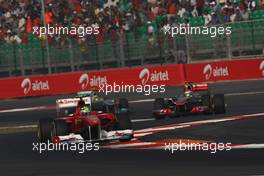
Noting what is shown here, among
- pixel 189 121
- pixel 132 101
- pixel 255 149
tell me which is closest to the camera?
pixel 255 149

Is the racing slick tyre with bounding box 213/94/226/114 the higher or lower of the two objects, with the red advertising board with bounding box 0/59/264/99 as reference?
lower

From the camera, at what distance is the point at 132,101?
27.8 m

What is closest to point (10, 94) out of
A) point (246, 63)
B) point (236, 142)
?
point (246, 63)

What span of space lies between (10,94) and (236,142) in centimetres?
2104

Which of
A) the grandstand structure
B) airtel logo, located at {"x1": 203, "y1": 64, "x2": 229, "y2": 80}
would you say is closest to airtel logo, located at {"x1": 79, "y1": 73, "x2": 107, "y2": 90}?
the grandstand structure

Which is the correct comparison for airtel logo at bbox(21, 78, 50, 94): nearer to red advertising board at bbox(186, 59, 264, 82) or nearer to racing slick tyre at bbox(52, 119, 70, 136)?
red advertising board at bbox(186, 59, 264, 82)

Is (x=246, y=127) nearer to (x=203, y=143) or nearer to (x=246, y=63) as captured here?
(x=203, y=143)

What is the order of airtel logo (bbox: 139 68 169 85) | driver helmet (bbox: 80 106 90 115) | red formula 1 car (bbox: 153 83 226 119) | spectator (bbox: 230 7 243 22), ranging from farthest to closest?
1. airtel logo (bbox: 139 68 169 85)
2. spectator (bbox: 230 7 243 22)
3. red formula 1 car (bbox: 153 83 226 119)
4. driver helmet (bbox: 80 106 90 115)

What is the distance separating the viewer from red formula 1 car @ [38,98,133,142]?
14.5m

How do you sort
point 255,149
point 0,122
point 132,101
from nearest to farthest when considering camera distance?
point 255,149, point 0,122, point 132,101

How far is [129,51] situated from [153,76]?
160 cm

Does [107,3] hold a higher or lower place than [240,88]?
higher

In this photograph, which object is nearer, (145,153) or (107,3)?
(145,153)

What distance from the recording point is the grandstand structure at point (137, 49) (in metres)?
30.4
